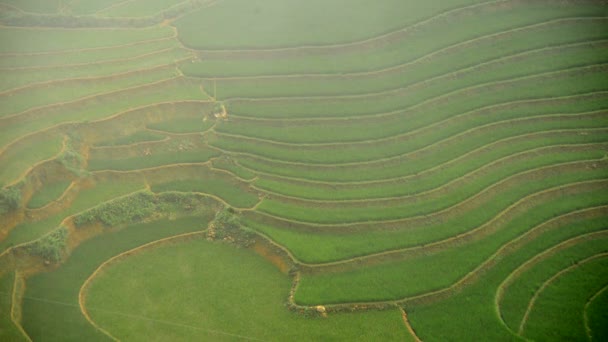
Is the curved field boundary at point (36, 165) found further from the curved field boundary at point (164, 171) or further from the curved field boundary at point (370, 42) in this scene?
the curved field boundary at point (370, 42)

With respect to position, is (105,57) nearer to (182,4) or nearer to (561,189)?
(182,4)

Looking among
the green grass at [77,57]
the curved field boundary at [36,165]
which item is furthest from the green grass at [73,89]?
the curved field boundary at [36,165]

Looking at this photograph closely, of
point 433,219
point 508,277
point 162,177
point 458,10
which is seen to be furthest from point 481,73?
point 162,177

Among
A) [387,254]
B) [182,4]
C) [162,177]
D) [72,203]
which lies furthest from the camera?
[182,4]

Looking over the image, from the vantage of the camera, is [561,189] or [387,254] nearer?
[387,254]

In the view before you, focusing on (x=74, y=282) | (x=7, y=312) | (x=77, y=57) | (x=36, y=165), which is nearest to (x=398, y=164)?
(x=74, y=282)

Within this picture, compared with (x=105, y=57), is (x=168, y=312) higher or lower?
lower

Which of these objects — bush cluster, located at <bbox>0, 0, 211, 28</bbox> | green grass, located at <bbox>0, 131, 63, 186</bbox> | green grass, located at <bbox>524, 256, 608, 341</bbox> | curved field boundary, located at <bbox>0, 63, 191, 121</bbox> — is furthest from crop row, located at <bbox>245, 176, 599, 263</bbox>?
bush cluster, located at <bbox>0, 0, 211, 28</bbox>
